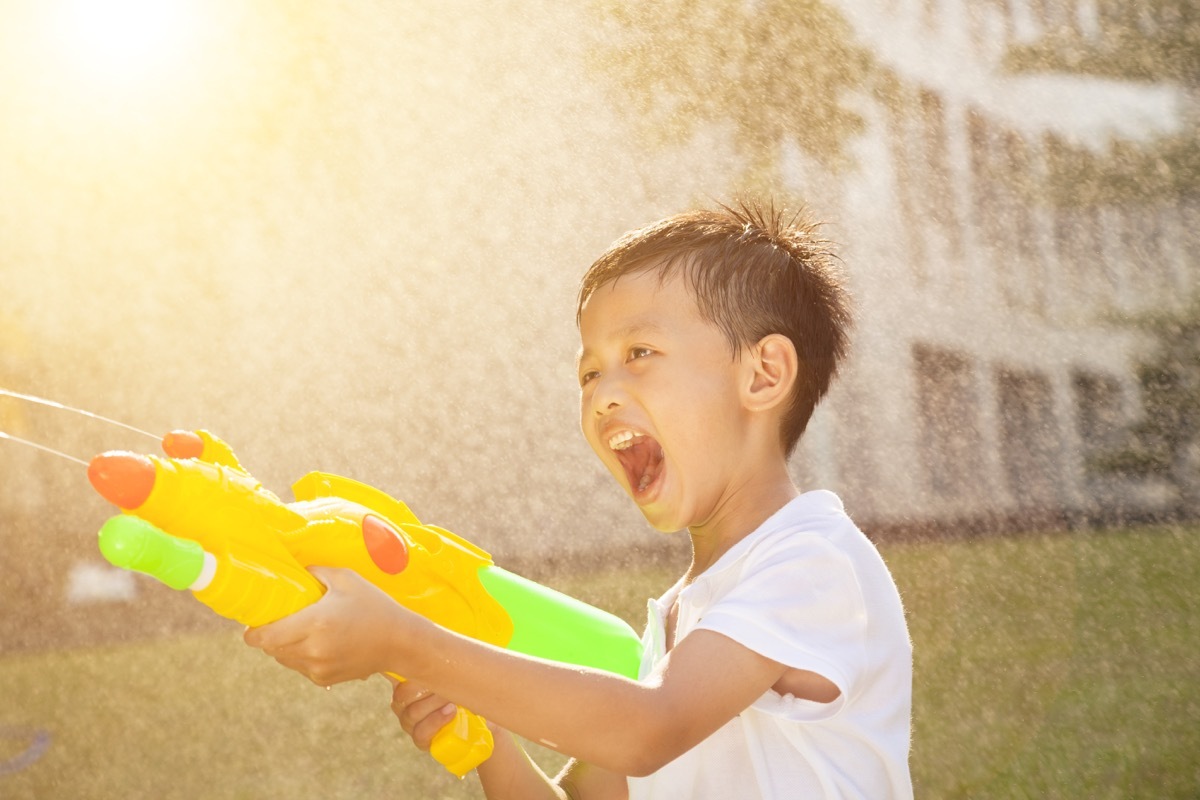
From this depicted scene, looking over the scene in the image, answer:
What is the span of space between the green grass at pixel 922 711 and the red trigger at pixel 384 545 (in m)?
1.10

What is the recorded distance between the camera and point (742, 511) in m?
0.92

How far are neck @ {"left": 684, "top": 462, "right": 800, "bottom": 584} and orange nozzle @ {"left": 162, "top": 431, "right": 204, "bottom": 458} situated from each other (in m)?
0.41

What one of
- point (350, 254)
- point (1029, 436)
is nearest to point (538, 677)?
point (350, 254)

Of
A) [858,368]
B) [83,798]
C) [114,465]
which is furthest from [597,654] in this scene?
[858,368]

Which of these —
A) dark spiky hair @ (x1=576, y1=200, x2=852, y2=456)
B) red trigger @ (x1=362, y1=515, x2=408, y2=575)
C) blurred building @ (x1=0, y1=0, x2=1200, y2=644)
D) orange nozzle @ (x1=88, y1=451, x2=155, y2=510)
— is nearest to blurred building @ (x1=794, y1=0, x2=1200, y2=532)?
blurred building @ (x1=0, y1=0, x2=1200, y2=644)

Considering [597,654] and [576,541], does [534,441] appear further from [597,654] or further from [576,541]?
[597,654]

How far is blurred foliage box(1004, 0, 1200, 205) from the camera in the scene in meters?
7.32

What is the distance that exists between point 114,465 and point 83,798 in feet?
4.53

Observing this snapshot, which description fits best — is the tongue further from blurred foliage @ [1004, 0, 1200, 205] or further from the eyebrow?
blurred foliage @ [1004, 0, 1200, 205]

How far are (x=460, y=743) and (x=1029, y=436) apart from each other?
7.33m

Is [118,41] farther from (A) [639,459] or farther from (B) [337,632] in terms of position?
(B) [337,632]

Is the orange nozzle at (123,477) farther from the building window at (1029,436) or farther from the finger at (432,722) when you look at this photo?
the building window at (1029,436)

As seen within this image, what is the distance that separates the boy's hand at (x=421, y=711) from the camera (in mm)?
891

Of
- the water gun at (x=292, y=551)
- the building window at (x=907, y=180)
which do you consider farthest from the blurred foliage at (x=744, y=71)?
the water gun at (x=292, y=551)
